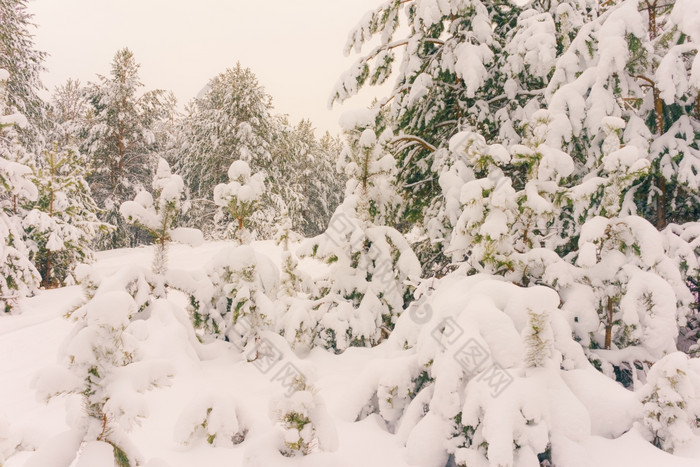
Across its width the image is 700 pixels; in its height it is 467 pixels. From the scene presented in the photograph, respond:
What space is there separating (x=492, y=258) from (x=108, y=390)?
2.91 m

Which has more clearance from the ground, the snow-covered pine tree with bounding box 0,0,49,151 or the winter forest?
the snow-covered pine tree with bounding box 0,0,49,151

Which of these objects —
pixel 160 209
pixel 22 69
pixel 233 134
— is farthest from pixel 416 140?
pixel 22 69

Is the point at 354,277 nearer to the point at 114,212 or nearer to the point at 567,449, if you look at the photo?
the point at 567,449

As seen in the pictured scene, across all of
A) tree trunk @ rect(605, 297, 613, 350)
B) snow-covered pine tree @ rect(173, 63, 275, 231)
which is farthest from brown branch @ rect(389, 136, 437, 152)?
snow-covered pine tree @ rect(173, 63, 275, 231)

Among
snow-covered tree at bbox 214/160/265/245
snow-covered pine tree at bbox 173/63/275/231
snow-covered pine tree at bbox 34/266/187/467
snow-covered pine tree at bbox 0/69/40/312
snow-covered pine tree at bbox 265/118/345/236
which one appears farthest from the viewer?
snow-covered pine tree at bbox 265/118/345/236

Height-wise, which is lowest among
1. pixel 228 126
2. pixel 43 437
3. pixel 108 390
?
pixel 43 437

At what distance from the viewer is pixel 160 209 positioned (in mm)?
4336

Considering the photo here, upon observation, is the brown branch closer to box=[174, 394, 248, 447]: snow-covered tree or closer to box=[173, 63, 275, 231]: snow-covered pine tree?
box=[174, 394, 248, 447]: snow-covered tree

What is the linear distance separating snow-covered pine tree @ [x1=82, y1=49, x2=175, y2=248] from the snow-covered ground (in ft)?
64.0

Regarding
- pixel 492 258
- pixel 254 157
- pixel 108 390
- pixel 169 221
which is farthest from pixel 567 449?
pixel 254 157

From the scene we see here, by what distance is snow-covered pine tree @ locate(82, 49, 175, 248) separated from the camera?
74.8ft

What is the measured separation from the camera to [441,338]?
294cm

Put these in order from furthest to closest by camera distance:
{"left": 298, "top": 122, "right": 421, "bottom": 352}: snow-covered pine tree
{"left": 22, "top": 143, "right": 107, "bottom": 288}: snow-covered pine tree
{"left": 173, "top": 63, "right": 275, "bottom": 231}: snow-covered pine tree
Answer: {"left": 173, "top": 63, "right": 275, "bottom": 231}: snow-covered pine tree, {"left": 22, "top": 143, "right": 107, "bottom": 288}: snow-covered pine tree, {"left": 298, "top": 122, "right": 421, "bottom": 352}: snow-covered pine tree

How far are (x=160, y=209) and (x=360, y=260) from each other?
242 centimetres
